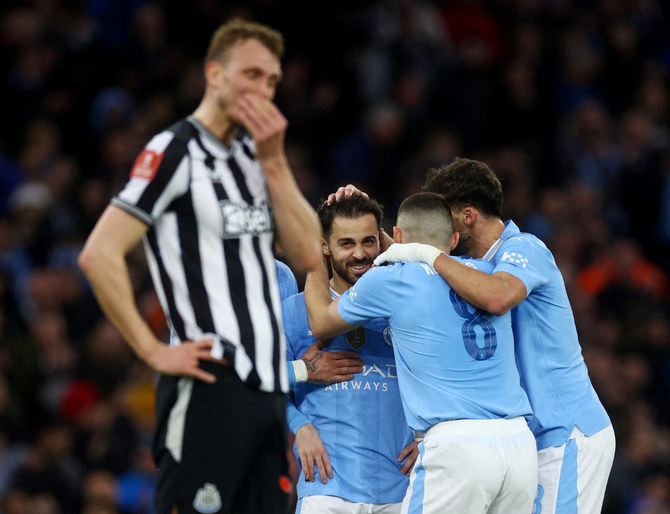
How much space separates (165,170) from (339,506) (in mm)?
2033

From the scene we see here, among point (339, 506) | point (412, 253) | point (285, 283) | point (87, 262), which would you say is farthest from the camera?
point (285, 283)

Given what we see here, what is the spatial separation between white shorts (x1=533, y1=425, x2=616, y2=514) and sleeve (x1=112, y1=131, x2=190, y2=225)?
2376mm

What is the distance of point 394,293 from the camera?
4.56 metres

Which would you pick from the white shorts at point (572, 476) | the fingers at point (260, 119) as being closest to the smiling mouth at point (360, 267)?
the white shorts at point (572, 476)

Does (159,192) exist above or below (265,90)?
below

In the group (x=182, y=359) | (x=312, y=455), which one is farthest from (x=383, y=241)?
(x=182, y=359)

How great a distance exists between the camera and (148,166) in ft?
11.5

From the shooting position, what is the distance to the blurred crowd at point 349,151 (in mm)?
9031

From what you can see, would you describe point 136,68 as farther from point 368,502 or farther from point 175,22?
point 368,502

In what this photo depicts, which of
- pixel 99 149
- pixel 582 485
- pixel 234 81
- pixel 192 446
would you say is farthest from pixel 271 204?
pixel 99 149

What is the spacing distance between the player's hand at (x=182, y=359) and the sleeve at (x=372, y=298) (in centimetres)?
124

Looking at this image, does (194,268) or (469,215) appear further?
(469,215)

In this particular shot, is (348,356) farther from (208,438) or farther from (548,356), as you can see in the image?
(208,438)

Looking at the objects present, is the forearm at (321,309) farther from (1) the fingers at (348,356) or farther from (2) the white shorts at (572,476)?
(2) the white shorts at (572,476)
